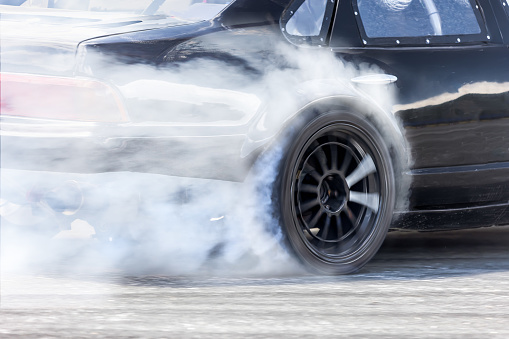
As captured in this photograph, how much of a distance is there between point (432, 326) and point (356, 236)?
116 centimetres

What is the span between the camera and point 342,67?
185 inches

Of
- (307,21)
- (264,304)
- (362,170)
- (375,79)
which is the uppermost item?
(307,21)

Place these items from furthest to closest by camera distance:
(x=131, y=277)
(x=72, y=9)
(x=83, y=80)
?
(x=72, y=9)
(x=131, y=277)
(x=83, y=80)

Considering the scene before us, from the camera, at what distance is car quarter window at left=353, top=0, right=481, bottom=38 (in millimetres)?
4957

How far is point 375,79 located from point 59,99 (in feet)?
5.07

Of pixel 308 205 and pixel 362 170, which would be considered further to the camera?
pixel 362 170

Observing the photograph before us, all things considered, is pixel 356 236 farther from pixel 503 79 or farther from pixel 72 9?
pixel 72 9

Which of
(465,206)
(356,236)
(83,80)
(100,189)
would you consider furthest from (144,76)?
(465,206)

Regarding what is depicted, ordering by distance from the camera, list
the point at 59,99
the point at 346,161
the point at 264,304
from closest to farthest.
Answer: the point at 264,304
the point at 59,99
the point at 346,161

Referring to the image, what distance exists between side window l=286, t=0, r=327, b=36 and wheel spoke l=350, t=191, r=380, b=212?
826mm

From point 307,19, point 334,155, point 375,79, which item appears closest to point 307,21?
point 307,19

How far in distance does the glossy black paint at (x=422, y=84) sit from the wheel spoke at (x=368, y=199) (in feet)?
0.77

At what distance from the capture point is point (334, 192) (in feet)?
15.8

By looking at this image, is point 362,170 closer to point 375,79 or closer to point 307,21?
point 375,79
